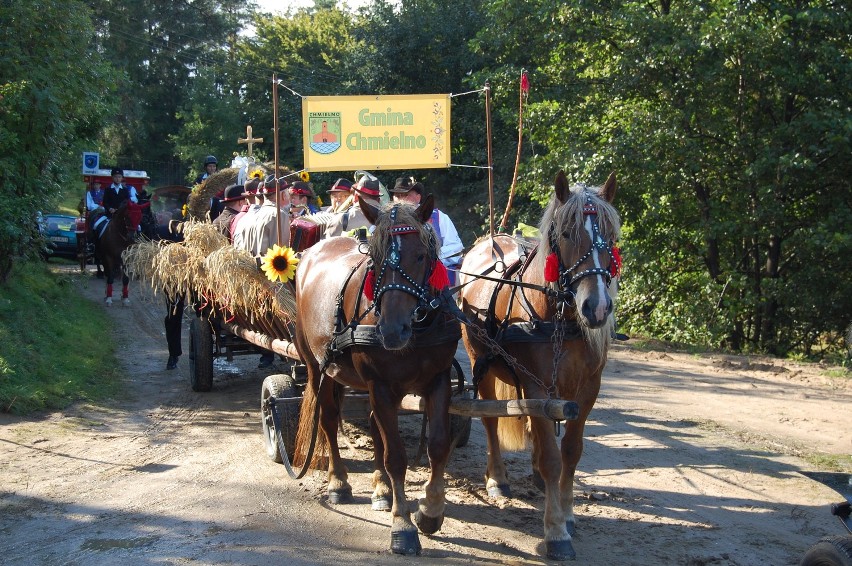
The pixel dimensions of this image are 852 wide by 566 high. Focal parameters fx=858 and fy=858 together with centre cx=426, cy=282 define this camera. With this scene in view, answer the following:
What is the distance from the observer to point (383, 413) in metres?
5.29

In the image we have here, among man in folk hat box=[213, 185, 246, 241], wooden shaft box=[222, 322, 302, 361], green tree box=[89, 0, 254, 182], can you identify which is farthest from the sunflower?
green tree box=[89, 0, 254, 182]

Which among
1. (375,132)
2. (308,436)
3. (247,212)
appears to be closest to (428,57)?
(247,212)

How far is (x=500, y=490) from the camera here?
20.8 ft

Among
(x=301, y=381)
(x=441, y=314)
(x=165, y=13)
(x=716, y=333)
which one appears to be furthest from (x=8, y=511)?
(x=165, y=13)

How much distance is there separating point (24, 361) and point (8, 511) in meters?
4.16

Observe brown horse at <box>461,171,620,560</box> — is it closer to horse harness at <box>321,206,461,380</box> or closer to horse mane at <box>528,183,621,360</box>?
horse mane at <box>528,183,621,360</box>

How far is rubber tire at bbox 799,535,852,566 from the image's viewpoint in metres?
3.84

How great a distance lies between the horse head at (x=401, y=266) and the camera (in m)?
4.89

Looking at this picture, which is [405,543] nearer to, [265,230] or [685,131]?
[265,230]

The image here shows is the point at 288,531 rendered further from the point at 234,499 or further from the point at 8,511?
the point at 8,511

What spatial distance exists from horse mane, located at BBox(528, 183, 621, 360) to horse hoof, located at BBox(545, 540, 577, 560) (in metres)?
1.15

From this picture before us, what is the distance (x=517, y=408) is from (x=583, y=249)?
1005mm

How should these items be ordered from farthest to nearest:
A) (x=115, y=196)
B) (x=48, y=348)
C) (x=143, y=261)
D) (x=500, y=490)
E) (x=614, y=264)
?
(x=115, y=196) → (x=48, y=348) → (x=143, y=261) → (x=500, y=490) → (x=614, y=264)

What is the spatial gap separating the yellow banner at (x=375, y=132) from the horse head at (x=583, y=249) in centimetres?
240
